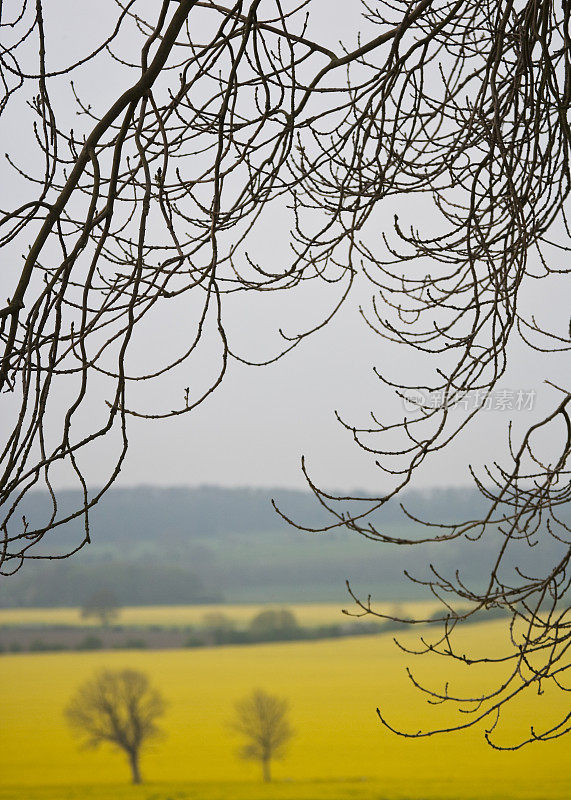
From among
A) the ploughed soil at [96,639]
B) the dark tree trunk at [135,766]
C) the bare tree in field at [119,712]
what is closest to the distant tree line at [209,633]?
the ploughed soil at [96,639]

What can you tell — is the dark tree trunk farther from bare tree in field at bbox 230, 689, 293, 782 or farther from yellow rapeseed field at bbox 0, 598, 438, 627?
yellow rapeseed field at bbox 0, 598, 438, 627

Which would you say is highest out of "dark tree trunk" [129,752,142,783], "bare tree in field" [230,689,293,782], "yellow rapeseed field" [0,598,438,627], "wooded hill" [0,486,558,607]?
"wooded hill" [0,486,558,607]

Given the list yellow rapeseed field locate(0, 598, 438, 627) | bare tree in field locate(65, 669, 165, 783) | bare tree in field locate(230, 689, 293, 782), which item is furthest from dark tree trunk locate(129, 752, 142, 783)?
yellow rapeseed field locate(0, 598, 438, 627)

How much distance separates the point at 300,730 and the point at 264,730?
5.4 inches

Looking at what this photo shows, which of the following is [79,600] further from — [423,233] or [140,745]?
[423,233]

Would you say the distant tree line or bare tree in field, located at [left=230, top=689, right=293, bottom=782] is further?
the distant tree line

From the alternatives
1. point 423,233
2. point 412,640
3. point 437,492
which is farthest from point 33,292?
point 412,640

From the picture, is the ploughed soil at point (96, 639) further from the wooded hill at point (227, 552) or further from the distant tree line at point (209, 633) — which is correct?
the wooded hill at point (227, 552)

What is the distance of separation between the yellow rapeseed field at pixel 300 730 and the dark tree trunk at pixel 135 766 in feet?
0.10

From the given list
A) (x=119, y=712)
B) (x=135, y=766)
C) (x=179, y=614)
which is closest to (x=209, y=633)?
(x=179, y=614)

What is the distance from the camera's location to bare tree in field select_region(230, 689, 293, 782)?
3379 mm

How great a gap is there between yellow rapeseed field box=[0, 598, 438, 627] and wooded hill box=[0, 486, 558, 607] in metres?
0.03

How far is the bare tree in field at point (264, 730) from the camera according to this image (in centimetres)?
338

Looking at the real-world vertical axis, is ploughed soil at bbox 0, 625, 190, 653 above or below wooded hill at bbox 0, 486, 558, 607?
below
